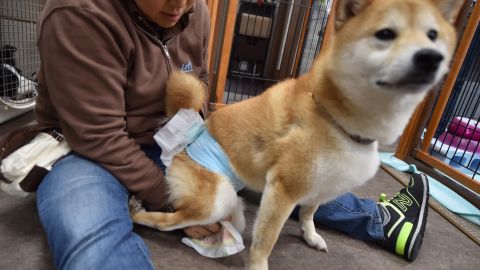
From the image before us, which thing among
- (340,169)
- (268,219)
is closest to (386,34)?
(340,169)

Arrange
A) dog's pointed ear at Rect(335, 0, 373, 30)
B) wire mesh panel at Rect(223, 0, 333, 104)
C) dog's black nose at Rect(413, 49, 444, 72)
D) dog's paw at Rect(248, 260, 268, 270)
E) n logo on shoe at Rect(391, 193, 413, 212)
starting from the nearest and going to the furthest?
dog's black nose at Rect(413, 49, 444, 72) < dog's pointed ear at Rect(335, 0, 373, 30) < dog's paw at Rect(248, 260, 268, 270) < n logo on shoe at Rect(391, 193, 413, 212) < wire mesh panel at Rect(223, 0, 333, 104)

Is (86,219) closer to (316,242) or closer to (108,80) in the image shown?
(108,80)

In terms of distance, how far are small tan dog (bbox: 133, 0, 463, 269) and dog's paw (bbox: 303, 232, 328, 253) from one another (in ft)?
0.92

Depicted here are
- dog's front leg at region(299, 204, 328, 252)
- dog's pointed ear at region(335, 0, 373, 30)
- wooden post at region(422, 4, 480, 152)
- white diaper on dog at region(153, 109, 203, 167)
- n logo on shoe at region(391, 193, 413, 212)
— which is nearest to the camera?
dog's pointed ear at region(335, 0, 373, 30)

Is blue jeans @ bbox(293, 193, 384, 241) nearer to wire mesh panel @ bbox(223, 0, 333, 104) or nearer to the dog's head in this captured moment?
the dog's head

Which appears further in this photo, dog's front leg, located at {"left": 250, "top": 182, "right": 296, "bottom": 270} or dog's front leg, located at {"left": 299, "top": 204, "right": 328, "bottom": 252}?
dog's front leg, located at {"left": 299, "top": 204, "right": 328, "bottom": 252}

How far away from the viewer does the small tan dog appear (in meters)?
0.75

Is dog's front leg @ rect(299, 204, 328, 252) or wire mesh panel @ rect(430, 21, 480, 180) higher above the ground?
wire mesh panel @ rect(430, 21, 480, 180)

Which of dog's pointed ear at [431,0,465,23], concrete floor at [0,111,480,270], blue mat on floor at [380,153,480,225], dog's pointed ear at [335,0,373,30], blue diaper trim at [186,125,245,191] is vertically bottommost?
concrete floor at [0,111,480,270]

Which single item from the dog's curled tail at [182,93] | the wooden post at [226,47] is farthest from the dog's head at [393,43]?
the wooden post at [226,47]

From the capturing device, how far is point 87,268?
0.75 m

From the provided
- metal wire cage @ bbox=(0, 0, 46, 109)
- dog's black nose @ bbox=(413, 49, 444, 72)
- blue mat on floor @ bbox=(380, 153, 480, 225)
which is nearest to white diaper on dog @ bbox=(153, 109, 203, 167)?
dog's black nose @ bbox=(413, 49, 444, 72)

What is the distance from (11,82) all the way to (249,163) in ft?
5.15

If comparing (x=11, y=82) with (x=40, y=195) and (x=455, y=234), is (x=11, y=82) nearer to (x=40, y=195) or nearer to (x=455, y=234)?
(x=40, y=195)
